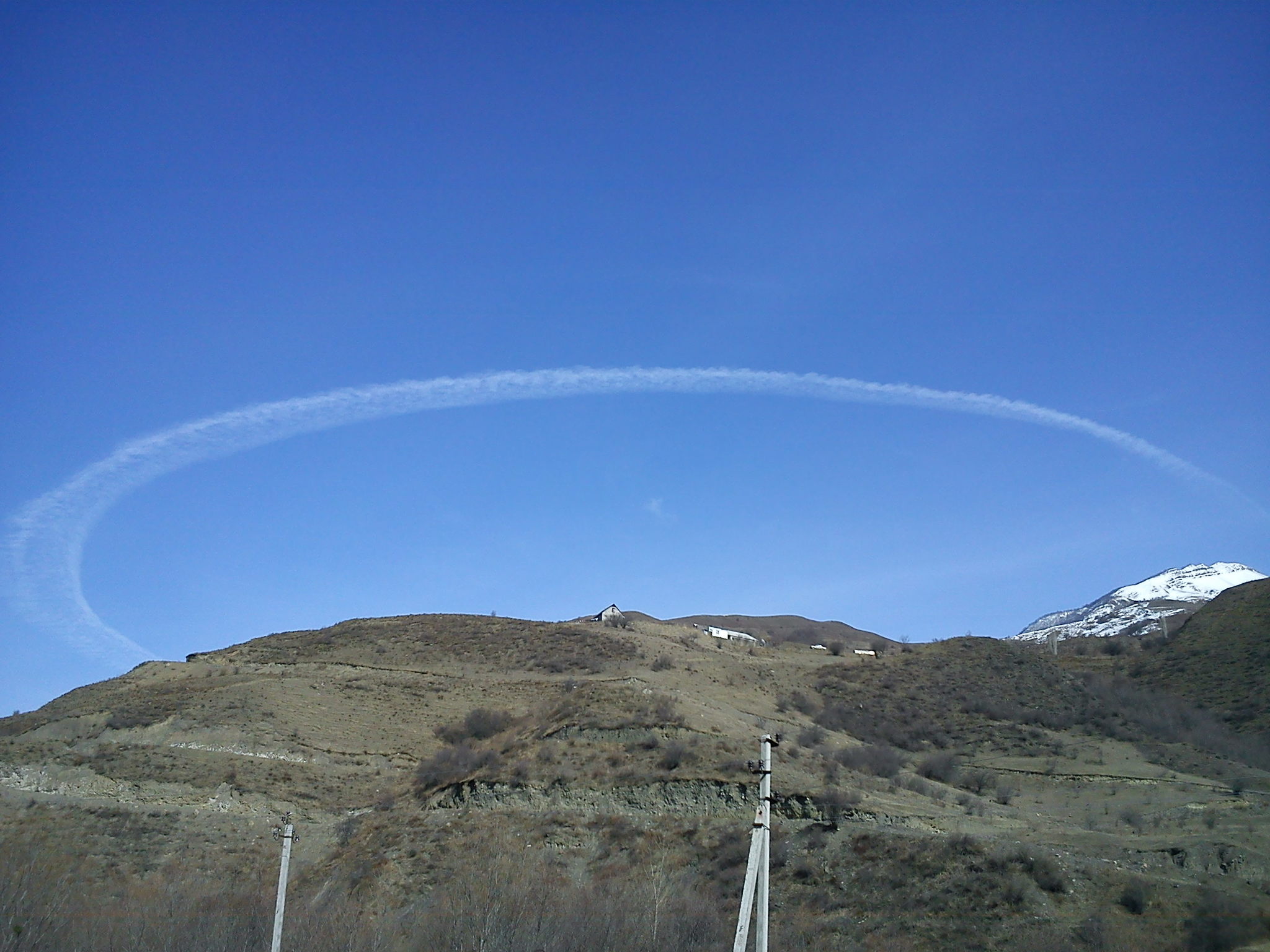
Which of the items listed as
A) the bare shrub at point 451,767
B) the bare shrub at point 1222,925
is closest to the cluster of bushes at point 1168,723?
the bare shrub at point 1222,925

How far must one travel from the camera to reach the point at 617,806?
127ft

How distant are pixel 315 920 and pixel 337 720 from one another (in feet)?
107

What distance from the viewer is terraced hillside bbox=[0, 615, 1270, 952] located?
27.2m

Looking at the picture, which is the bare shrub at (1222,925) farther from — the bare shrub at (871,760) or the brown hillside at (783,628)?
the brown hillside at (783,628)

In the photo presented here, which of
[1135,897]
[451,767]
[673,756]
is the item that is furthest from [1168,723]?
[451,767]

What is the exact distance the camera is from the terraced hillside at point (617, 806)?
89.3 ft

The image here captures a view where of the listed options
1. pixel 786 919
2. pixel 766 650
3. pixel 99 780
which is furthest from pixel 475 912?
pixel 766 650

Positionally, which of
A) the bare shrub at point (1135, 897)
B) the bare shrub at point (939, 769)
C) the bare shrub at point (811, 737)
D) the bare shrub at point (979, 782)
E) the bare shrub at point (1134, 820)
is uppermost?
the bare shrub at point (811, 737)

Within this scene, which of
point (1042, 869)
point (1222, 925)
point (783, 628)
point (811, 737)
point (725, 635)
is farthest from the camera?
point (783, 628)

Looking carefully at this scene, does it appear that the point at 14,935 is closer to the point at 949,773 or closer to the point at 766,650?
the point at 949,773

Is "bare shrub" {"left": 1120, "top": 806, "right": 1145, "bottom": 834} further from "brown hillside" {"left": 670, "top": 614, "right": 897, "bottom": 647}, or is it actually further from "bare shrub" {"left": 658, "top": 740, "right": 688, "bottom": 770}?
"brown hillside" {"left": 670, "top": 614, "right": 897, "bottom": 647}

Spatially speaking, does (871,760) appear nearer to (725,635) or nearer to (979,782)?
(979,782)

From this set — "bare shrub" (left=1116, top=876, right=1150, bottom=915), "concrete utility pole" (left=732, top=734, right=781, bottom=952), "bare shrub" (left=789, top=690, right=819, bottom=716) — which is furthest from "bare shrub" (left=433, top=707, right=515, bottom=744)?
"concrete utility pole" (left=732, top=734, right=781, bottom=952)

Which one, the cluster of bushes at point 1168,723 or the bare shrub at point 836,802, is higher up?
the cluster of bushes at point 1168,723
